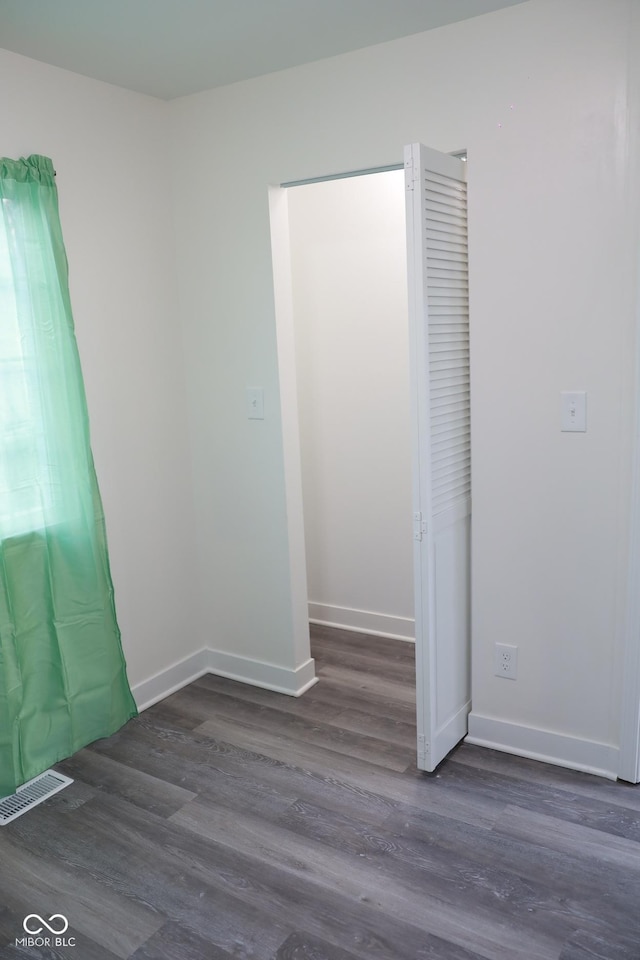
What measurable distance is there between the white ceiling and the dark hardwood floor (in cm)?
246

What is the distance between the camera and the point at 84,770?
2736mm

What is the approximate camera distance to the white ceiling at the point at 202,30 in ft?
7.30

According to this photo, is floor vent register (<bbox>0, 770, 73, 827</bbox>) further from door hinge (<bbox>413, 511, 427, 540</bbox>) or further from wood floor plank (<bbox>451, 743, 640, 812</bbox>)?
door hinge (<bbox>413, 511, 427, 540</bbox>)

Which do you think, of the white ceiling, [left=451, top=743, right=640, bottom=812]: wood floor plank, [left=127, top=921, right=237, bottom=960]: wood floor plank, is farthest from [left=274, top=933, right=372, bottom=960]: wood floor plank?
the white ceiling

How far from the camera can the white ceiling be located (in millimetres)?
2225

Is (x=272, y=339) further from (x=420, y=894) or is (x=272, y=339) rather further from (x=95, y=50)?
(x=420, y=894)

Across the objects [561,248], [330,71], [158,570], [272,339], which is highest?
[330,71]

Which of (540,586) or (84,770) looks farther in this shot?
(84,770)

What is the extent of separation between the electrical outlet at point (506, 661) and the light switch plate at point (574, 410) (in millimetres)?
794

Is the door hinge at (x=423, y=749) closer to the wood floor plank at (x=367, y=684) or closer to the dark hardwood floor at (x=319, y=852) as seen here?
the dark hardwood floor at (x=319, y=852)

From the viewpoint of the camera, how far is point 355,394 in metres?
3.72

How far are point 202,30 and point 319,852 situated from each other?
2.55 m

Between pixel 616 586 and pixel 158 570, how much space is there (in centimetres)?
184

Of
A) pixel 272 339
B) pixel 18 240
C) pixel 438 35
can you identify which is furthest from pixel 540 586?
pixel 18 240
